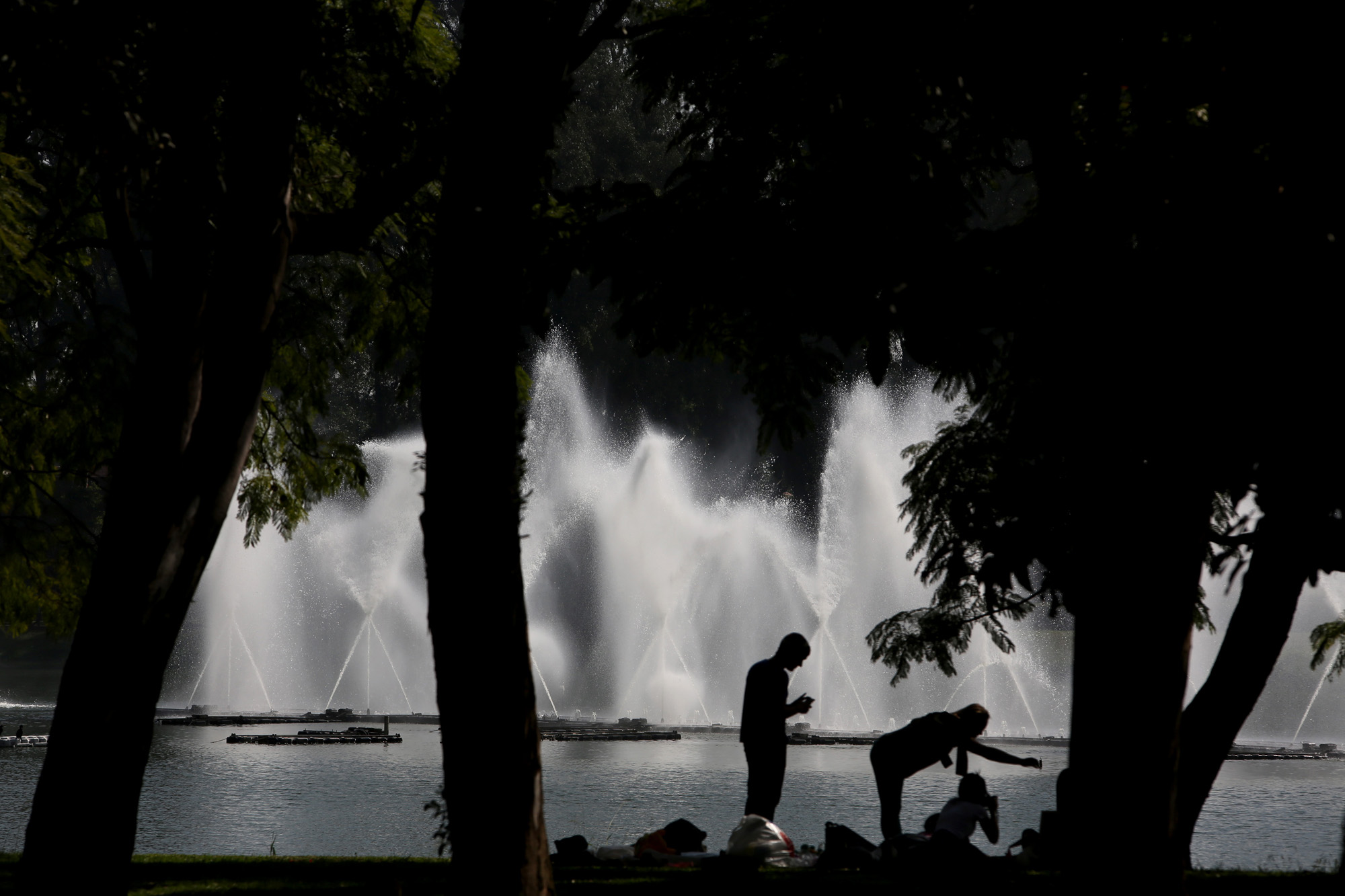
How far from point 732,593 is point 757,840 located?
27.4 meters

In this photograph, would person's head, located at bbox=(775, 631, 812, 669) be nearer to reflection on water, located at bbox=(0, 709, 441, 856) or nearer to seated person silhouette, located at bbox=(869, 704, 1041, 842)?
seated person silhouette, located at bbox=(869, 704, 1041, 842)

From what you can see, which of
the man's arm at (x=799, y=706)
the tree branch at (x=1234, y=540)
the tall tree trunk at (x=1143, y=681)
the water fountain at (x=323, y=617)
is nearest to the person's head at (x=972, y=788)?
the man's arm at (x=799, y=706)

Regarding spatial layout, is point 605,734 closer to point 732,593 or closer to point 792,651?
point 792,651

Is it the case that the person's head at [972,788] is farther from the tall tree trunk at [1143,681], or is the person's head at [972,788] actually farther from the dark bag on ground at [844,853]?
Answer: the tall tree trunk at [1143,681]

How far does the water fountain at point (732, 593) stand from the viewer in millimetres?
29969

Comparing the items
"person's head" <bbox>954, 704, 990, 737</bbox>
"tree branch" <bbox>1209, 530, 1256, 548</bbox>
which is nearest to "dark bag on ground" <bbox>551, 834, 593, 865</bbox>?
"person's head" <bbox>954, 704, 990, 737</bbox>

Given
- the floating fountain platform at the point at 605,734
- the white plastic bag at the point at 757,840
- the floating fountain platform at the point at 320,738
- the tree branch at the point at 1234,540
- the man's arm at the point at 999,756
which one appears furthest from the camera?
the floating fountain platform at the point at 605,734

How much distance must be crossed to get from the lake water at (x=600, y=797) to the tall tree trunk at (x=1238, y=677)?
317 cm

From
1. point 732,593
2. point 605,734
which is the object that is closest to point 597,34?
point 605,734

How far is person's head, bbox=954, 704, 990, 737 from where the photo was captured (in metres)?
8.62

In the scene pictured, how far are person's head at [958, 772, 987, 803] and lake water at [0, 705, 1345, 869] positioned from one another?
3917 mm

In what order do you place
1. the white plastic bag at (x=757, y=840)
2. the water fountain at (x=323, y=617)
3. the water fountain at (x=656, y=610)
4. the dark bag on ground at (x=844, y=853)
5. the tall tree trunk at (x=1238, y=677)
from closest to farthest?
the tall tree trunk at (x=1238, y=677), the white plastic bag at (x=757, y=840), the dark bag on ground at (x=844, y=853), the water fountain at (x=656, y=610), the water fountain at (x=323, y=617)

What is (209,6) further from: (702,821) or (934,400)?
(934,400)

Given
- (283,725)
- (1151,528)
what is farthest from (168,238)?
(283,725)
